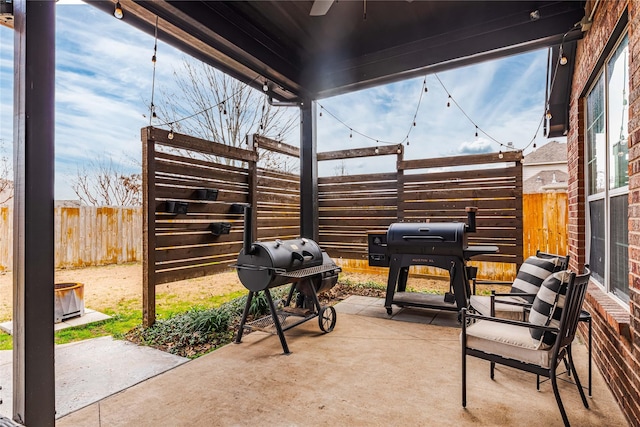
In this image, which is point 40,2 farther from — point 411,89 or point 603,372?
point 411,89

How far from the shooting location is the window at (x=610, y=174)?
2.28 metres

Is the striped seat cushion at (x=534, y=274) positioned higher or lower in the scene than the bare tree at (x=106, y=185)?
lower

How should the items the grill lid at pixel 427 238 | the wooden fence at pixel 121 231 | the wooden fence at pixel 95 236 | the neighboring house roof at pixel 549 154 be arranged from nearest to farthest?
the grill lid at pixel 427 238
the wooden fence at pixel 121 231
the wooden fence at pixel 95 236
the neighboring house roof at pixel 549 154

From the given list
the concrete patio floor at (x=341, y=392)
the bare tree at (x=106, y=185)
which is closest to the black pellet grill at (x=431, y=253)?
the concrete patio floor at (x=341, y=392)

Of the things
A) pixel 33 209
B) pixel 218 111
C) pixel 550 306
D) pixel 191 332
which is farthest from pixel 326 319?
pixel 218 111

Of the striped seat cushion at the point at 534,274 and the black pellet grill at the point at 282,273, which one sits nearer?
the striped seat cushion at the point at 534,274

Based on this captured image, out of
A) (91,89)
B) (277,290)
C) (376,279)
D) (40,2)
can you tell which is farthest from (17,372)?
(91,89)

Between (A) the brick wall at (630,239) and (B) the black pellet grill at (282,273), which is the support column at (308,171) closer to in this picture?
(B) the black pellet grill at (282,273)

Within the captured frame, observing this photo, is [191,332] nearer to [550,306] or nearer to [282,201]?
[282,201]

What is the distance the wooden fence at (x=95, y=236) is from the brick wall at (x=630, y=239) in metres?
6.93

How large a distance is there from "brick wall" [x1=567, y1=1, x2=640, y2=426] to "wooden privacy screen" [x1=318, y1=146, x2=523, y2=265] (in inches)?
40.0

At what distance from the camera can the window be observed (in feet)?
7.47

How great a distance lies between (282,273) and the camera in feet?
9.86

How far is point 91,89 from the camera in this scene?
5.70 metres
